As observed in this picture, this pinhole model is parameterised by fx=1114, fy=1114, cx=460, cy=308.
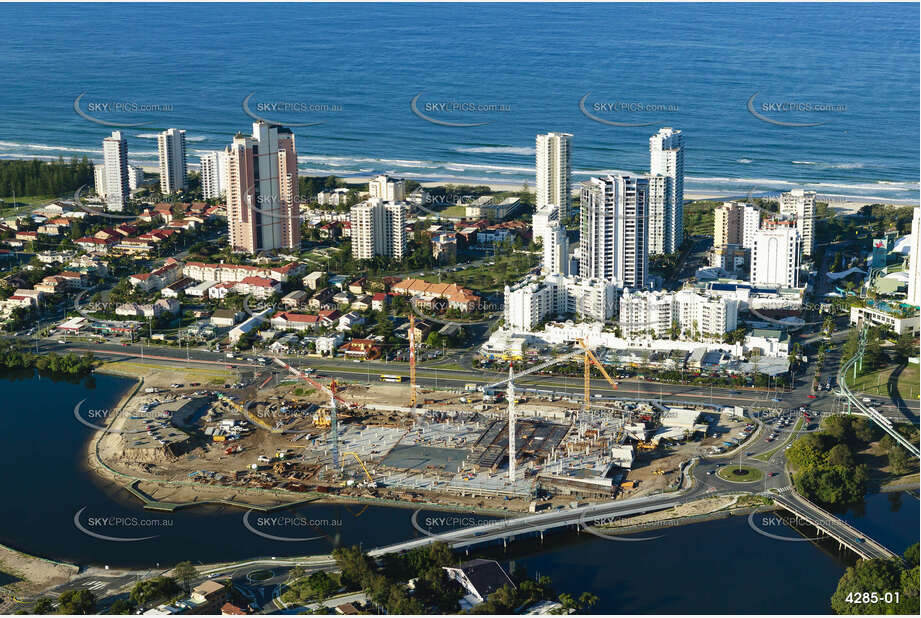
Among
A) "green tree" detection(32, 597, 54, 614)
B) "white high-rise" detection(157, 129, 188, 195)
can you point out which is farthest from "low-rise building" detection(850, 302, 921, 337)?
"white high-rise" detection(157, 129, 188, 195)

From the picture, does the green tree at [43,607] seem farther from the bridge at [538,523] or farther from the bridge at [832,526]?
the bridge at [832,526]

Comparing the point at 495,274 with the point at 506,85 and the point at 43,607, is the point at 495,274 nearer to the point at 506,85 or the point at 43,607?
the point at 43,607

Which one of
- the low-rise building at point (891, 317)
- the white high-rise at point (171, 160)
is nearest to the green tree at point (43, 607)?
the low-rise building at point (891, 317)

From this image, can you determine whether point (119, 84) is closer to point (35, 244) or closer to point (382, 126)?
point (382, 126)

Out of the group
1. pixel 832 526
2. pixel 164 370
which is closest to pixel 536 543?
pixel 832 526

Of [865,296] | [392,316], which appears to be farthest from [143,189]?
[865,296]

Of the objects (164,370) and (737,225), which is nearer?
(164,370)
